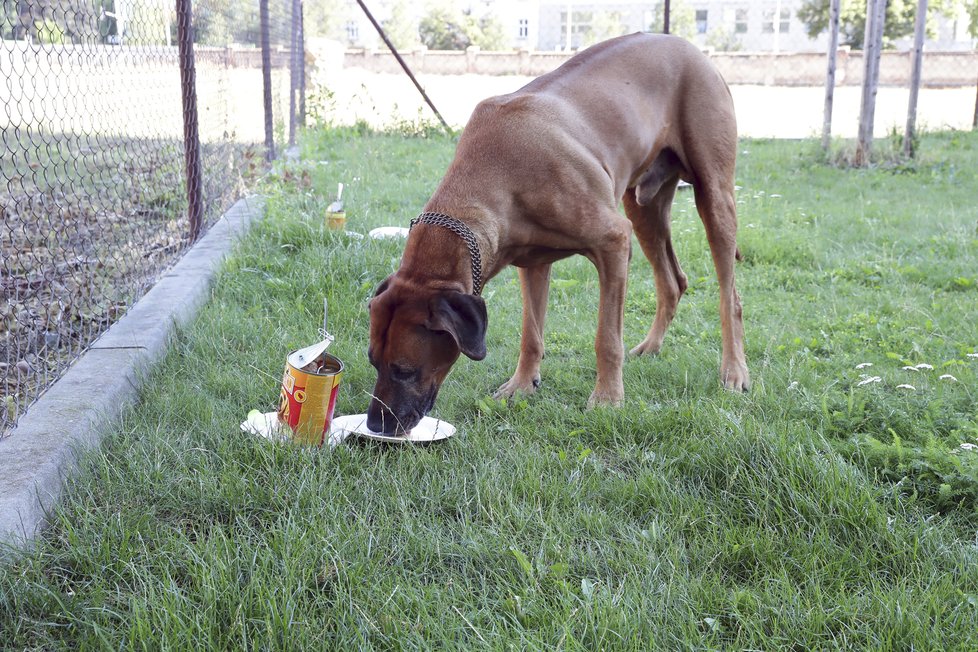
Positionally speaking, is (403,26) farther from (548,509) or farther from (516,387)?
(548,509)

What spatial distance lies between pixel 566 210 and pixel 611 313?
54cm

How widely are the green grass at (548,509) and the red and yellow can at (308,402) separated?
13cm

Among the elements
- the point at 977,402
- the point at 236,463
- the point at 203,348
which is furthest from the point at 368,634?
the point at 977,402

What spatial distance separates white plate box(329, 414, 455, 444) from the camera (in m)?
3.08

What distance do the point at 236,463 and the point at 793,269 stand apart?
4.37 m

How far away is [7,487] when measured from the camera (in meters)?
2.48

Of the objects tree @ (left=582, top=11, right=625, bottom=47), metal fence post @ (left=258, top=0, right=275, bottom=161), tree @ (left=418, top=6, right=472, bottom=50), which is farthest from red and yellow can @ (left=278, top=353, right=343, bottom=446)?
tree @ (left=418, top=6, right=472, bottom=50)

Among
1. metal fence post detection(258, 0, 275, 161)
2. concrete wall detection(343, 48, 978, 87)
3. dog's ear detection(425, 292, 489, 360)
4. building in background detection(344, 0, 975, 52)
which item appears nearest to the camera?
dog's ear detection(425, 292, 489, 360)

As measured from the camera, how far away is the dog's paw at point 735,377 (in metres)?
3.88

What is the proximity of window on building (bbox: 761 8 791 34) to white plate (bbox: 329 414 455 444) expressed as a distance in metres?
54.7

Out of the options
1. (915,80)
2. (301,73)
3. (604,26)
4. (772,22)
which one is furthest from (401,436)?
→ (772,22)

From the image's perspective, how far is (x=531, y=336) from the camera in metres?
3.96

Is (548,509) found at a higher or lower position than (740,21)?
lower

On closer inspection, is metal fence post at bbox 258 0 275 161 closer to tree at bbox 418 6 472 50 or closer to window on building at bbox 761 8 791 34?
tree at bbox 418 6 472 50
